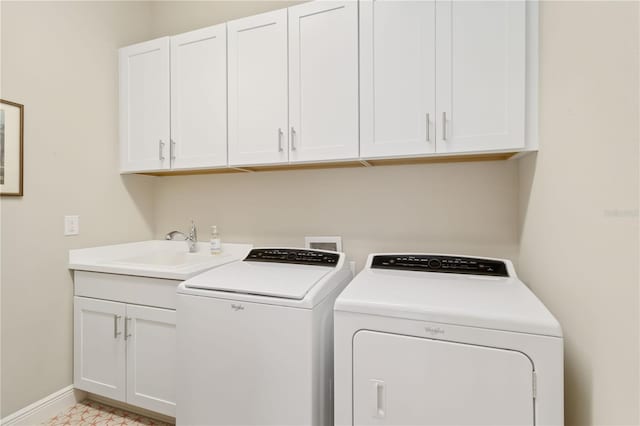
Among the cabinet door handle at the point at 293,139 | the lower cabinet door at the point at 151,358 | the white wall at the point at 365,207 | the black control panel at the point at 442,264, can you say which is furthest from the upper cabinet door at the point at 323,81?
the lower cabinet door at the point at 151,358

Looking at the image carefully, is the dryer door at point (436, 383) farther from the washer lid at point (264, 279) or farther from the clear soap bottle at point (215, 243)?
the clear soap bottle at point (215, 243)

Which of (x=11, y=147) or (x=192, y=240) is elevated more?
(x=11, y=147)

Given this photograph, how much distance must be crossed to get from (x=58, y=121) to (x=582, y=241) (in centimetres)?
259

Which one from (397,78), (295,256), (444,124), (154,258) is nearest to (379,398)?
(295,256)

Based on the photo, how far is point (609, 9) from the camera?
2.58 feet

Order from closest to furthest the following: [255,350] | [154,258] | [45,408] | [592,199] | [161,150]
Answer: [592,199] → [255,350] → [45,408] → [161,150] → [154,258]

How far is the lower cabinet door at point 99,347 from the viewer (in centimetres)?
172

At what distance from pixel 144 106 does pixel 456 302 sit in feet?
7.16

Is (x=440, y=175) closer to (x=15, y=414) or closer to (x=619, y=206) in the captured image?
(x=619, y=206)

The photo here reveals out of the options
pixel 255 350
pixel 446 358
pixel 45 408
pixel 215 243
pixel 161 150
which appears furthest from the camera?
pixel 215 243

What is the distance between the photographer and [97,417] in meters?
1.78

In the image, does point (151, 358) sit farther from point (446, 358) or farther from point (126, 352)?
point (446, 358)

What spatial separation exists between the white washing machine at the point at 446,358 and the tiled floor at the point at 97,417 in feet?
4.51

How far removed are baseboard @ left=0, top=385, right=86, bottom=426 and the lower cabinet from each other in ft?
0.26
